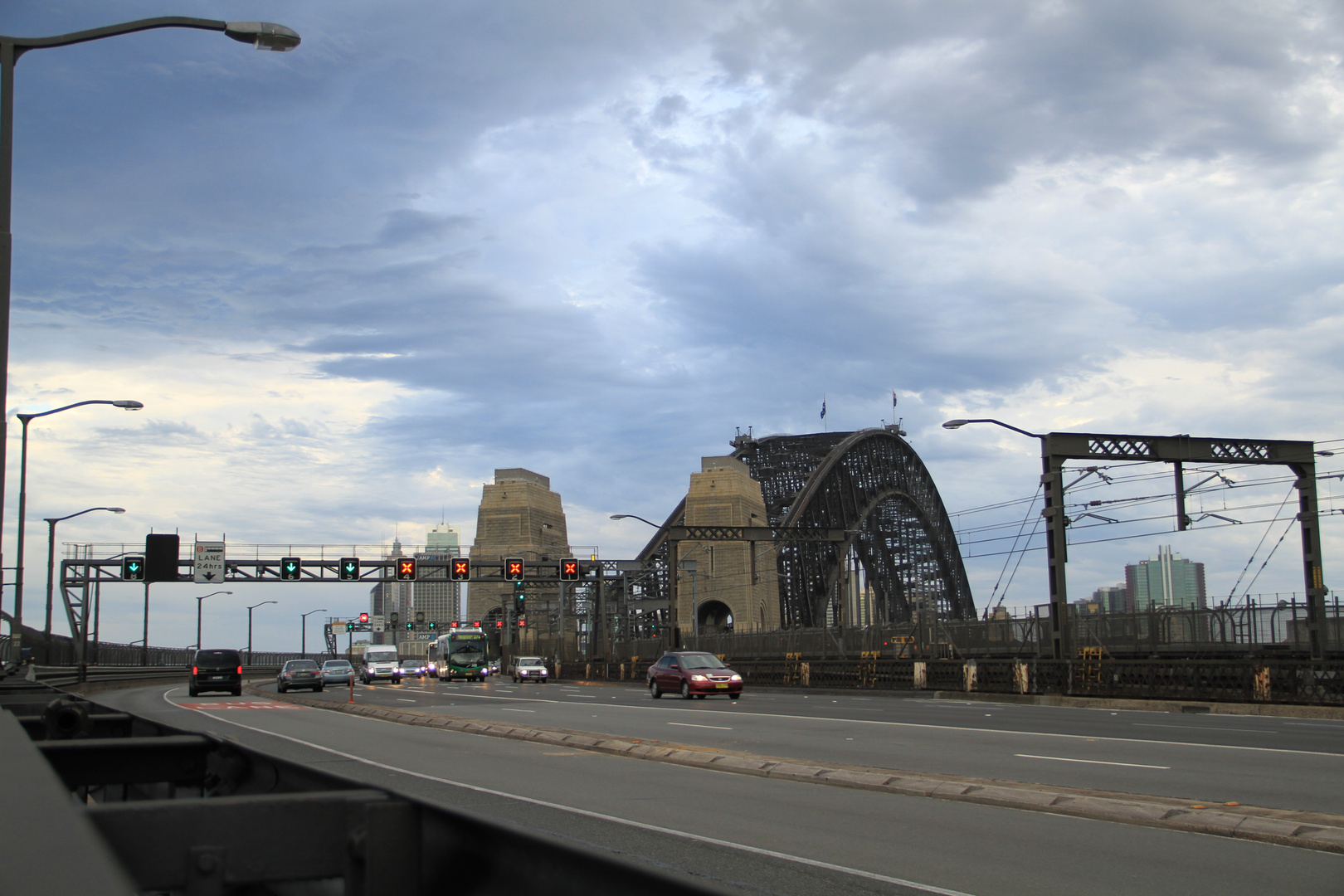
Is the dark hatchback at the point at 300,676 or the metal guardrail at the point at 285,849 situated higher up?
the metal guardrail at the point at 285,849

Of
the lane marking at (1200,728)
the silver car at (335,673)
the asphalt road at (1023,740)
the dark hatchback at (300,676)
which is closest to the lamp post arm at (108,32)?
the asphalt road at (1023,740)

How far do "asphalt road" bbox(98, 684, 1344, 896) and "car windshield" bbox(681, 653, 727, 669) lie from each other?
63.7 ft

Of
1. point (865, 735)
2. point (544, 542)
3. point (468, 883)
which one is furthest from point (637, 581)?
point (468, 883)

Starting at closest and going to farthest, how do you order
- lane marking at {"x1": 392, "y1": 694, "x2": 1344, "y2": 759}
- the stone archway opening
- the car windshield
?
lane marking at {"x1": 392, "y1": 694, "x2": 1344, "y2": 759} < the car windshield < the stone archway opening

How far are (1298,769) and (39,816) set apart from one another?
15066 millimetres

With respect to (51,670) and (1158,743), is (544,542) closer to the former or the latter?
(51,670)

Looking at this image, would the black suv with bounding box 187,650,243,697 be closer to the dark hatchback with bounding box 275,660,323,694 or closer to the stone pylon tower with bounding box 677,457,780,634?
the dark hatchback with bounding box 275,660,323,694

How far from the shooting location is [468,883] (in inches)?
91.9

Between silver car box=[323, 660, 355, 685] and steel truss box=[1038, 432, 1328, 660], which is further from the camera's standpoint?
silver car box=[323, 660, 355, 685]

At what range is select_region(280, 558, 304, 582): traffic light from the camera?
62.1 metres

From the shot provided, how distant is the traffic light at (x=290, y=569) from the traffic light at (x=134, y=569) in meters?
7.03

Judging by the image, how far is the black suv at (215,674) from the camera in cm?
4347

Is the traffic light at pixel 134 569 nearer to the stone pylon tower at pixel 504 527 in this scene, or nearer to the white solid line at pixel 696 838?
the stone pylon tower at pixel 504 527

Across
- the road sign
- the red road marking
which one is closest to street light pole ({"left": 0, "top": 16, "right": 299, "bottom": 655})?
the red road marking
